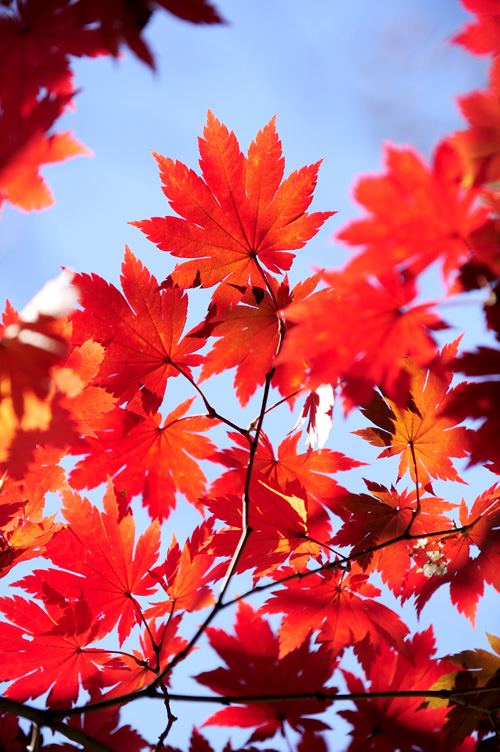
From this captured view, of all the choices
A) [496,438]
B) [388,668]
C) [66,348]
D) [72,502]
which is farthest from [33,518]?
[496,438]

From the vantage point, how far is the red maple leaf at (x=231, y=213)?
1.13 m

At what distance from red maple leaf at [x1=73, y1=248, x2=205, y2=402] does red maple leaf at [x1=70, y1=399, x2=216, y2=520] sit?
89 mm

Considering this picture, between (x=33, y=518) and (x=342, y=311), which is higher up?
(x=342, y=311)

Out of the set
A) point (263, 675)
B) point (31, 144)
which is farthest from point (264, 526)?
point (31, 144)

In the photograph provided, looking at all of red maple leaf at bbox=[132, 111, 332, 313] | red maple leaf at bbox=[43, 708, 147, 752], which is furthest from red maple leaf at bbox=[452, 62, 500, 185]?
red maple leaf at bbox=[43, 708, 147, 752]

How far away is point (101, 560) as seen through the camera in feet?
3.71

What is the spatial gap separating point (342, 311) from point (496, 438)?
0.31 meters

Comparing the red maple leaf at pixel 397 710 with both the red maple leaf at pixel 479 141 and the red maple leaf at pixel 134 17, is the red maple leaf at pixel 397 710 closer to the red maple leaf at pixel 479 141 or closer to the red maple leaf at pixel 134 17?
the red maple leaf at pixel 479 141

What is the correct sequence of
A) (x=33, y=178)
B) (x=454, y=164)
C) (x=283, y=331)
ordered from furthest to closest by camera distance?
(x=283, y=331) → (x=33, y=178) → (x=454, y=164)

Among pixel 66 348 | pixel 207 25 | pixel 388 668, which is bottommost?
pixel 388 668

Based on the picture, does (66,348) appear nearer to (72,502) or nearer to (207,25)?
(72,502)

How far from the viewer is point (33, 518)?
119cm

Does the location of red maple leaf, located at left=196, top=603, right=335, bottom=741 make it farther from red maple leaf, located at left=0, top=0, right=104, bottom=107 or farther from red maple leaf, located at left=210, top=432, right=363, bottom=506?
red maple leaf, located at left=0, top=0, right=104, bottom=107

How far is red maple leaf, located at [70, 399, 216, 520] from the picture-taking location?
1225mm
